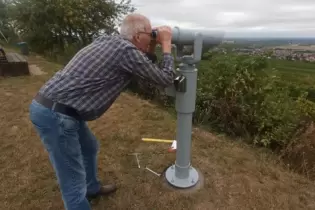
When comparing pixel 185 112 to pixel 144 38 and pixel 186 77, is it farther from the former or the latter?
pixel 144 38

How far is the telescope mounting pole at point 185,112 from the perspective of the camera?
2.07 metres

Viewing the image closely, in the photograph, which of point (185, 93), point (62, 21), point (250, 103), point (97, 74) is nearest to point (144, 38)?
point (97, 74)

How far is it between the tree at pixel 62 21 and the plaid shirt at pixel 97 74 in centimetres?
1027

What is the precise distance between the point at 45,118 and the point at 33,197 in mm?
1212

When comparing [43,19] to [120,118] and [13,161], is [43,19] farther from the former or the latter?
[13,161]

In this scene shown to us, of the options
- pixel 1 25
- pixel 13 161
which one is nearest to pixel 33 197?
pixel 13 161

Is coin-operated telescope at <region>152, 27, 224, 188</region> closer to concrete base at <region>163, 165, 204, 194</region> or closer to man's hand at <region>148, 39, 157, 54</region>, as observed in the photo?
man's hand at <region>148, 39, 157, 54</region>

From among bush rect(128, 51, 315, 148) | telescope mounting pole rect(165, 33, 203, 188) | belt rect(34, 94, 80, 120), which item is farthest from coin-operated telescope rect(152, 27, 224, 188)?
bush rect(128, 51, 315, 148)

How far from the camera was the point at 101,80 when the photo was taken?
5.39 feet

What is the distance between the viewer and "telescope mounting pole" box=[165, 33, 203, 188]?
6.81 ft

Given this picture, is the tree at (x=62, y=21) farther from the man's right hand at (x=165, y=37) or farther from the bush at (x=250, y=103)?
the man's right hand at (x=165, y=37)

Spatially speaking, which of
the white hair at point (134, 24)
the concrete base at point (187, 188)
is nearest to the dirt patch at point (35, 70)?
the concrete base at point (187, 188)

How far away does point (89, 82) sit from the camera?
5.33 feet

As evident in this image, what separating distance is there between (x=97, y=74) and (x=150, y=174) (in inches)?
59.0
